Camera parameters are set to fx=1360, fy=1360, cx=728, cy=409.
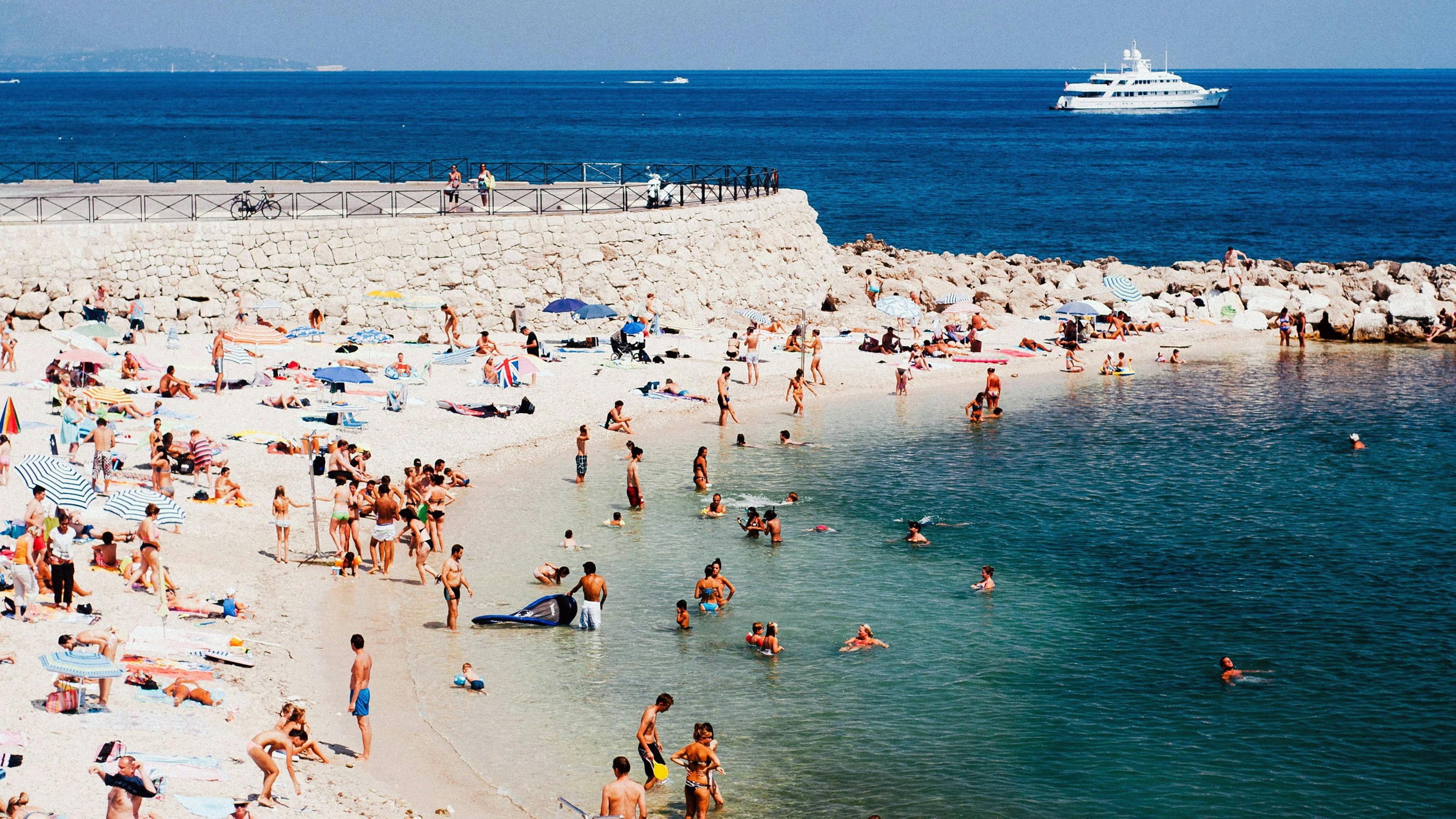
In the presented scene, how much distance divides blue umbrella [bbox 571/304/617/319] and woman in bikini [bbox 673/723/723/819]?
2066 cm

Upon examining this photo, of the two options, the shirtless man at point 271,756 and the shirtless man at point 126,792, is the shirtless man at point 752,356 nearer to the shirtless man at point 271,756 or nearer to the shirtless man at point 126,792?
the shirtless man at point 271,756

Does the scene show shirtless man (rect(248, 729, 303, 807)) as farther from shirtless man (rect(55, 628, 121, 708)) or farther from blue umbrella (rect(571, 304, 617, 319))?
blue umbrella (rect(571, 304, 617, 319))

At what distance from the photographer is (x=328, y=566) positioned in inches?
811

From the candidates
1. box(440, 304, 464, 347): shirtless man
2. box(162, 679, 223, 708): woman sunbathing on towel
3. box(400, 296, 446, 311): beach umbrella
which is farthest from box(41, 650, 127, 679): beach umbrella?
box(400, 296, 446, 311): beach umbrella

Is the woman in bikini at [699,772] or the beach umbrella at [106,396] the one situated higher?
the beach umbrella at [106,396]

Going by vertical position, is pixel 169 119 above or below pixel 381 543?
above

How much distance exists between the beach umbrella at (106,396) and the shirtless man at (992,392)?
59.8ft

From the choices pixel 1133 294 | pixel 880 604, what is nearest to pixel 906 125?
pixel 1133 294

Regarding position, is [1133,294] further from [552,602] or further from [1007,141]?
[1007,141]

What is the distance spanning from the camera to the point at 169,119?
489 ft

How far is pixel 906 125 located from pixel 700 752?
14700 cm

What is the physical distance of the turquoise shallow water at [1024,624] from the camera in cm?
1500

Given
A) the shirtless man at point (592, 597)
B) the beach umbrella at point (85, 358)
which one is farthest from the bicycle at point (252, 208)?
the shirtless man at point (592, 597)

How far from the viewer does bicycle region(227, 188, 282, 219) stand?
36.4 m
